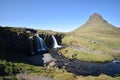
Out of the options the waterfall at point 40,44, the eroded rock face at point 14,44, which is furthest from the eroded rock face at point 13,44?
the waterfall at point 40,44

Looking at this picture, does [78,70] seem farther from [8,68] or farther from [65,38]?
[65,38]

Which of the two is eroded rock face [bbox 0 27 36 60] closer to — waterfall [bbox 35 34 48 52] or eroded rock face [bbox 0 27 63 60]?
eroded rock face [bbox 0 27 63 60]

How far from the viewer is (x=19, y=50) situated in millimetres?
92250

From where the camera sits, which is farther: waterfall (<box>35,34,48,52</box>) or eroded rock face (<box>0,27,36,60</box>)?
waterfall (<box>35,34,48,52</box>)

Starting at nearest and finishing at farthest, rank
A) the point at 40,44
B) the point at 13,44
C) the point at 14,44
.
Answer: the point at 13,44, the point at 14,44, the point at 40,44

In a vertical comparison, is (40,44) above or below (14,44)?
below

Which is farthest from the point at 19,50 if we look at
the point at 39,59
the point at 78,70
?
the point at 78,70

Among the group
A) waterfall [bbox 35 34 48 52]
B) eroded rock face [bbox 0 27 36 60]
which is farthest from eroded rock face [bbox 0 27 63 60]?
waterfall [bbox 35 34 48 52]

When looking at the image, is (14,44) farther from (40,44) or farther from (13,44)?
(40,44)

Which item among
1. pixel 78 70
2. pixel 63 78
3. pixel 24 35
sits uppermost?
pixel 24 35

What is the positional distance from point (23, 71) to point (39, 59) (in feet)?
128

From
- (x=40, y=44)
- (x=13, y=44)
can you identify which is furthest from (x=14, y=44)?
(x=40, y=44)

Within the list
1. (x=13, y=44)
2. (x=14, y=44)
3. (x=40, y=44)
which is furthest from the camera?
(x=40, y=44)

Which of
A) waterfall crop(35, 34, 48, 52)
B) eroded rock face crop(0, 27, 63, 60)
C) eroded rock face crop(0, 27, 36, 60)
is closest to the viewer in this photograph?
eroded rock face crop(0, 27, 63, 60)
